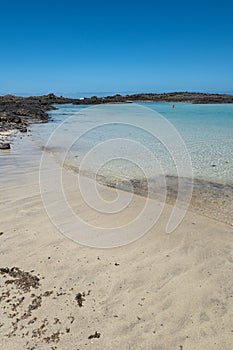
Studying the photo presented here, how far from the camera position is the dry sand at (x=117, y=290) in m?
2.68

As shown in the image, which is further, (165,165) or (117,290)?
(165,165)

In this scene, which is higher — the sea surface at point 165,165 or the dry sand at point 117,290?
the dry sand at point 117,290

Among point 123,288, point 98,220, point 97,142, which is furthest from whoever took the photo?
point 97,142

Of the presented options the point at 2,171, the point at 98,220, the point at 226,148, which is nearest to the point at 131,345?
the point at 98,220

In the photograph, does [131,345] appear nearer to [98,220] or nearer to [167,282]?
[167,282]

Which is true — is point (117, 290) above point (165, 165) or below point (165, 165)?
above

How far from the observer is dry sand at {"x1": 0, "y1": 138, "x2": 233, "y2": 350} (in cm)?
268

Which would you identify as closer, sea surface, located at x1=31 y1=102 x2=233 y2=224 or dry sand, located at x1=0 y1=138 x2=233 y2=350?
dry sand, located at x1=0 y1=138 x2=233 y2=350

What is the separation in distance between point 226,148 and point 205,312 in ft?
38.2

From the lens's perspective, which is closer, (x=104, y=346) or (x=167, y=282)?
(x=104, y=346)

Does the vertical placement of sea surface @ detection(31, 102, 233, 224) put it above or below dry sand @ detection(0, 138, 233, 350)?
below

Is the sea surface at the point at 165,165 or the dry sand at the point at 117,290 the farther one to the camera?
the sea surface at the point at 165,165

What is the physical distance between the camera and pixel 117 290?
131 inches

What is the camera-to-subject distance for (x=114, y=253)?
4.12m
